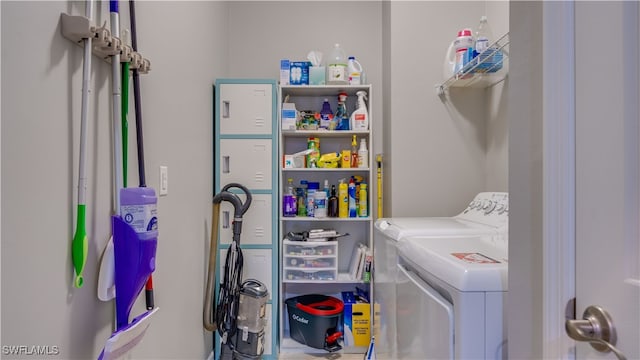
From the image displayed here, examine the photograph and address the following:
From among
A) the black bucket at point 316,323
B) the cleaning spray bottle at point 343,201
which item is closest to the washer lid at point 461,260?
the cleaning spray bottle at point 343,201

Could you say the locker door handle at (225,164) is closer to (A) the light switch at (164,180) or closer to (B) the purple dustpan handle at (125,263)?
(A) the light switch at (164,180)

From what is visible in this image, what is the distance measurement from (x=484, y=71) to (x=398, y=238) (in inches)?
46.7

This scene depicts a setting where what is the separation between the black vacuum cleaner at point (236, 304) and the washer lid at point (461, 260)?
0.99 m

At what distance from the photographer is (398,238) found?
4.77 feet

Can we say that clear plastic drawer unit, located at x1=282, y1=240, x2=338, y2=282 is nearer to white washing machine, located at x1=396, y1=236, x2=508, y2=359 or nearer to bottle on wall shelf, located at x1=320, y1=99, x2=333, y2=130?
bottle on wall shelf, located at x1=320, y1=99, x2=333, y2=130

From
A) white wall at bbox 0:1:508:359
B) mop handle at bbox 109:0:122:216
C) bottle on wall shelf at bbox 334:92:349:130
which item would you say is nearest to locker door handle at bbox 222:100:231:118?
white wall at bbox 0:1:508:359

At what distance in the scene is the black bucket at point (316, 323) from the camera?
7.13ft

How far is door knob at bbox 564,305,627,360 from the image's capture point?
551 millimetres

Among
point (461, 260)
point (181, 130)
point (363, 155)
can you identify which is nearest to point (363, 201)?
point (363, 155)

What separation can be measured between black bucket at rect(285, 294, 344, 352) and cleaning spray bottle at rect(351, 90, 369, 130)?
126 centimetres

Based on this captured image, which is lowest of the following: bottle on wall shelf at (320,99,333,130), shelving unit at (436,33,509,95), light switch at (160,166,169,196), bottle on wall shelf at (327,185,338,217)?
bottle on wall shelf at (327,185,338,217)

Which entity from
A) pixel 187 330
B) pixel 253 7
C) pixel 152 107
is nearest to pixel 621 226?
pixel 152 107

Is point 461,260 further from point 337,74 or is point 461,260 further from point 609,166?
point 337,74

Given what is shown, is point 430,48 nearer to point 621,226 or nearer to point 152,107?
point 152,107
